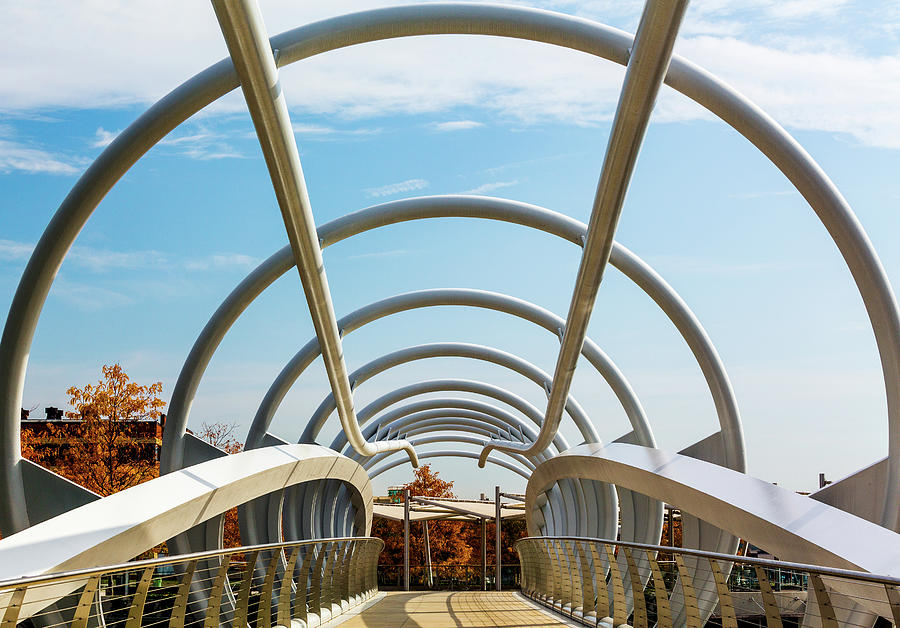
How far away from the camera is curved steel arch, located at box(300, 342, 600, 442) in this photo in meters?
25.8

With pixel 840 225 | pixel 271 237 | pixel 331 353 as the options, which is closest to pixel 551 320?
pixel 271 237

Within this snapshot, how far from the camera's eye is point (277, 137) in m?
7.81

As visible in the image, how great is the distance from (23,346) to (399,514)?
33.2m

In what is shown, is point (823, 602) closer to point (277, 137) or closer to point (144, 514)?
point (277, 137)

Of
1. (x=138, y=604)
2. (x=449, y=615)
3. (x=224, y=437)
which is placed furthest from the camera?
(x=224, y=437)

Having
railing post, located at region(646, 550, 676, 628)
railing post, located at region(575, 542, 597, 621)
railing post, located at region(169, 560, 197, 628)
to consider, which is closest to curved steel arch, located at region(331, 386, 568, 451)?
railing post, located at region(575, 542, 597, 621)

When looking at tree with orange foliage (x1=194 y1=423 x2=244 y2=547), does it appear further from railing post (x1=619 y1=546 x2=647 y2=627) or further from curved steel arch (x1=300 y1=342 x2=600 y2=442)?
railing post (x1=619 y1=546 x2=647 y2=627)

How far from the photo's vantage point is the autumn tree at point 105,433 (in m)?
24.8

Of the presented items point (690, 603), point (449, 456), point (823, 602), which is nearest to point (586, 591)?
point (690, 603)

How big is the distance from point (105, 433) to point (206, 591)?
33.1 ft

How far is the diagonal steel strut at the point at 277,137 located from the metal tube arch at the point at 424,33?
1.56m

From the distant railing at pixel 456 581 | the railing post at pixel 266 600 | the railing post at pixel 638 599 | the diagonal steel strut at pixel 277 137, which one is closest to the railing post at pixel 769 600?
the railing post at pixel 638 599

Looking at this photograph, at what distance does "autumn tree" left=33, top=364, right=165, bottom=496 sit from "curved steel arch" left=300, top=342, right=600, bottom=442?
4988 millimetres

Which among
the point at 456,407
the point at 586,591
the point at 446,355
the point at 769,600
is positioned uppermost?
the point at 446,355
